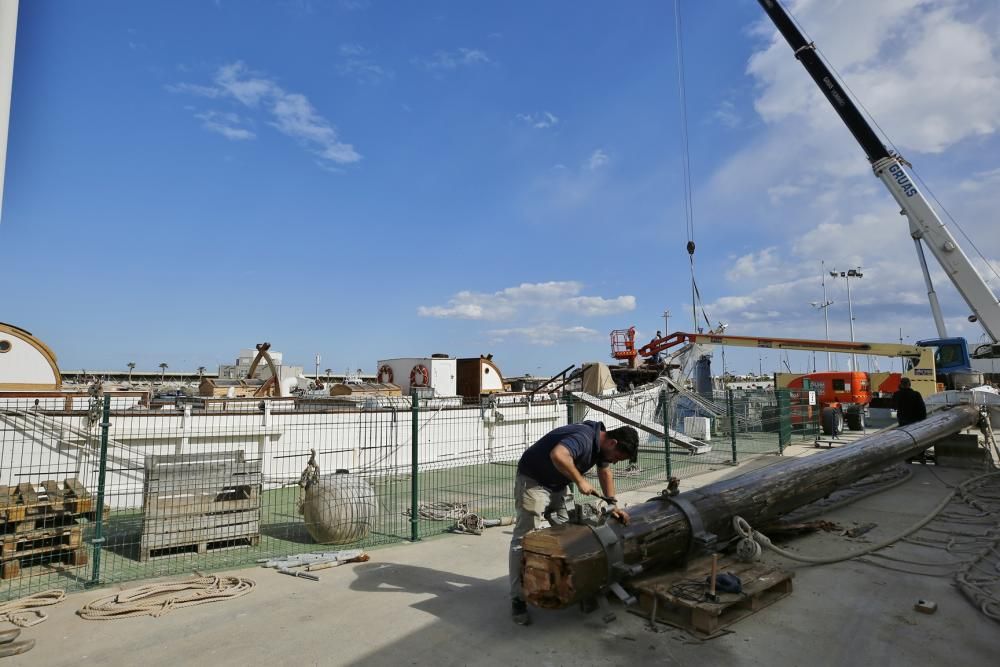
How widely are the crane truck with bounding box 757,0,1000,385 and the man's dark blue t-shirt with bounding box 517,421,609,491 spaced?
18697 millimetres

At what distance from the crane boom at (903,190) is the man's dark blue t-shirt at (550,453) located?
18.8 m

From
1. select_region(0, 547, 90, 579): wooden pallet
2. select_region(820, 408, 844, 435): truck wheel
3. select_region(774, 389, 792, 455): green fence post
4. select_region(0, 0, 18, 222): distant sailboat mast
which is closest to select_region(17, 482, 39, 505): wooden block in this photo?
select_region(0, 547, 90, 579): wooden pallet

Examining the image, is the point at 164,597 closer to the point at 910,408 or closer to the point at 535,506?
the point at 535,506

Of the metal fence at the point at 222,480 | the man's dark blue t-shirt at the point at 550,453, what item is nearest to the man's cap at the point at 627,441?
the man's dark blue t-shirt at the point at 550,453

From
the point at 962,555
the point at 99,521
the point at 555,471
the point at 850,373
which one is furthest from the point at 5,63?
the point at 850,373

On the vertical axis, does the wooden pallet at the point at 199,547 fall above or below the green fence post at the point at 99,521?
below

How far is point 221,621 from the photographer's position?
4086 millimetres

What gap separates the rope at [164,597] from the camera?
422cm

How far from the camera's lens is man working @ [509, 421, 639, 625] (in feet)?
12.9

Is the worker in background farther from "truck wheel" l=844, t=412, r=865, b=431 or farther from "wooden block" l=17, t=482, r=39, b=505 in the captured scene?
"wooden block" l=17, t=482, r=39, b=505

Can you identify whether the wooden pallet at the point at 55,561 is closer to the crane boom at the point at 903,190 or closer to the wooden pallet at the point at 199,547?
the wooden pallet at the point at 199,547

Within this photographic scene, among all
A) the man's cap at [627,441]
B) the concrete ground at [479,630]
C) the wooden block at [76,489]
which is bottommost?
the concrete ground at [479,630]

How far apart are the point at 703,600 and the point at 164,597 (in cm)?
446

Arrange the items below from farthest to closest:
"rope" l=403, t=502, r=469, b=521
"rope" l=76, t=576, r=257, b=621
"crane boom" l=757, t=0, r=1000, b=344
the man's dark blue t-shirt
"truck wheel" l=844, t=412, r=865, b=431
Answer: "truck wheel" l=844, t=412, r=865, b=431
"crane boom" l=757, t=0, r=1000, b=344
"rope" l=403, t=502, r=469, b=521
"rope" l=76, t=576, r=257, b=621
the man's dark blue t-shirt
